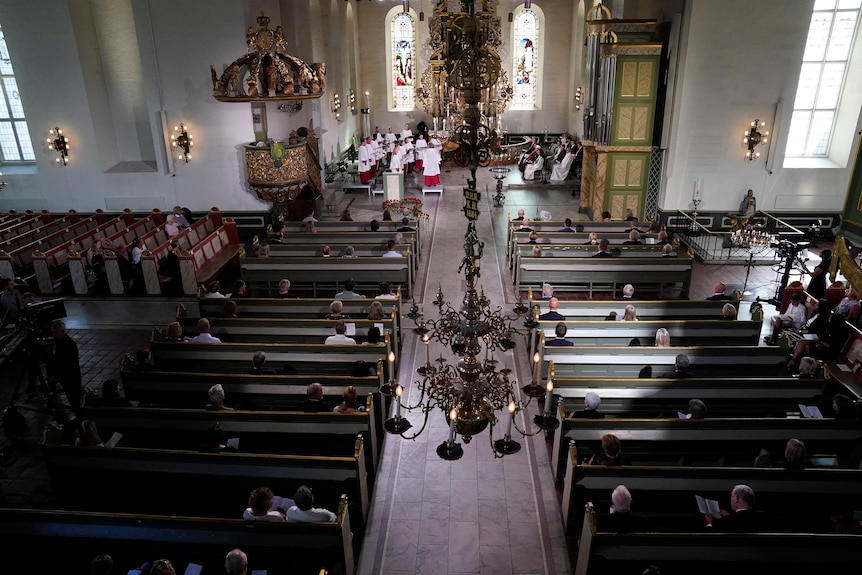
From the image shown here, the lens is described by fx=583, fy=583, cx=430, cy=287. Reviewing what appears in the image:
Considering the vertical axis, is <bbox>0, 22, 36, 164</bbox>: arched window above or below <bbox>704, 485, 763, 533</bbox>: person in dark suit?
above

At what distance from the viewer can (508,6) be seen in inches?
1071

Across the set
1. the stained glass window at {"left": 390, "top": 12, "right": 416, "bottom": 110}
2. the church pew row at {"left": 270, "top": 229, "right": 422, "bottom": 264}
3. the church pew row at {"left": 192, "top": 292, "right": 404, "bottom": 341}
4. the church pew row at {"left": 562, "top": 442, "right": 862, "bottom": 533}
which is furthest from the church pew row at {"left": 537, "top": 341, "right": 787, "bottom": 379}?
the stained glass window at {"left": 390, "top": 12, "right": 416, "bottom": 110}

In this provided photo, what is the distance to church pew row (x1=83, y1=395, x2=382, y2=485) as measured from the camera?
6785 mm

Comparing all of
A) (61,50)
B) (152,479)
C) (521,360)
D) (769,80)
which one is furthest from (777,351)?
(61,50)

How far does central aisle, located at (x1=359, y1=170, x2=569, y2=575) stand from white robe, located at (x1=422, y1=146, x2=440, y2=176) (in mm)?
12734

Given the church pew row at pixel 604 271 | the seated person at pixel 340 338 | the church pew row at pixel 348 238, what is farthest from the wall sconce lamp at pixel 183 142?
the seated person at pixel 340 338

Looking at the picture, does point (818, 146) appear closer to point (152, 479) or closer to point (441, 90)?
point (441, 90)

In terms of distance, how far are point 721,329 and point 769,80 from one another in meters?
9.86

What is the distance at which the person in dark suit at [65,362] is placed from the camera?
325 inches

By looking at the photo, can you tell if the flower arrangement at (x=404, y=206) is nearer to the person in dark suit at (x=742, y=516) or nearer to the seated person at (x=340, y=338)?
→ the seated person at (x=340, y=338)

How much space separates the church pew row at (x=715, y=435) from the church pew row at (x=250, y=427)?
2.45 meters

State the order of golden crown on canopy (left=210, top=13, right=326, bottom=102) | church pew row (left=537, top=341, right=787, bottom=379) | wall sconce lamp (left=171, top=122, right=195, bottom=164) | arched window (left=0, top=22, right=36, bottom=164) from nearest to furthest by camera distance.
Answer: church pew row (left=537, top=341, right=787, bottom=379), golden crown on canopy (left=210, top=13, right=326, bottom=102), wall sconce lamp (left=171, top=122, right=195, bottom=164), arched window (left=0, top=22, right=36, bottom=164)

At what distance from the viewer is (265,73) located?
43.2ft

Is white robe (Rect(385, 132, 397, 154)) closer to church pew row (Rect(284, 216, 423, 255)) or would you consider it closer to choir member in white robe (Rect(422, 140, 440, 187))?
choir member in white robe (Rect(422, 140, 440, 187))
